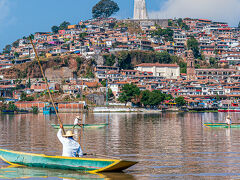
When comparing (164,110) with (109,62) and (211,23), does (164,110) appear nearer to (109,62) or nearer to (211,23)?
(109,62)


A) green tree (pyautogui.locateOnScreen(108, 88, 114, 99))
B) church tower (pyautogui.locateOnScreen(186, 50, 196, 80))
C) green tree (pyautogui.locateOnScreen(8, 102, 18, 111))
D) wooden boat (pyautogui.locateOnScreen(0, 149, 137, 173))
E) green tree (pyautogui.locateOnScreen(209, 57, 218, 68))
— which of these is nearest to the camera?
wooden boat (pyautogui.locateOnScreen(0, 149, 137, 173))

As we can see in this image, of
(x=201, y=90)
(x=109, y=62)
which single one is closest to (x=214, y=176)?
(x=201, y=90)

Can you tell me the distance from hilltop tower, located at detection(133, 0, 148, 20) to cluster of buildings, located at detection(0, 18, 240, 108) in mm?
5284

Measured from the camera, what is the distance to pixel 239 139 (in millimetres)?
30906

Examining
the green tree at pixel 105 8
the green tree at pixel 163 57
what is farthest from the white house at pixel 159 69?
the green tree at pixel 105 8

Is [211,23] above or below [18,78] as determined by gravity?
above

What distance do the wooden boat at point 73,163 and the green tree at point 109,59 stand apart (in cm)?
9041

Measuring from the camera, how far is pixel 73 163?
18.4 metres

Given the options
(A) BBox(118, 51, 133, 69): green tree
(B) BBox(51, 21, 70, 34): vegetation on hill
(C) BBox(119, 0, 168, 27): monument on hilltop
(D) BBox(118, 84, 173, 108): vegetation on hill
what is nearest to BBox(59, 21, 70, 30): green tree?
(B) BBox(51, 21, 70, 34): vegetation on hill

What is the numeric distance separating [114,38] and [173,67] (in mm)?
20635

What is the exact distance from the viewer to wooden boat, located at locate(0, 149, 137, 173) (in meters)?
18.0

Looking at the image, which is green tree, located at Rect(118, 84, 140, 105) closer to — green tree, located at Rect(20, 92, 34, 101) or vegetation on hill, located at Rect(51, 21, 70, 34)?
green tree, located at Rect(20, 92, 34, 101)

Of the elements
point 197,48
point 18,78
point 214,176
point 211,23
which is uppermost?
point 211,23

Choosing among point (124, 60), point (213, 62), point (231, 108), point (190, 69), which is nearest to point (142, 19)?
point (213, 62)
